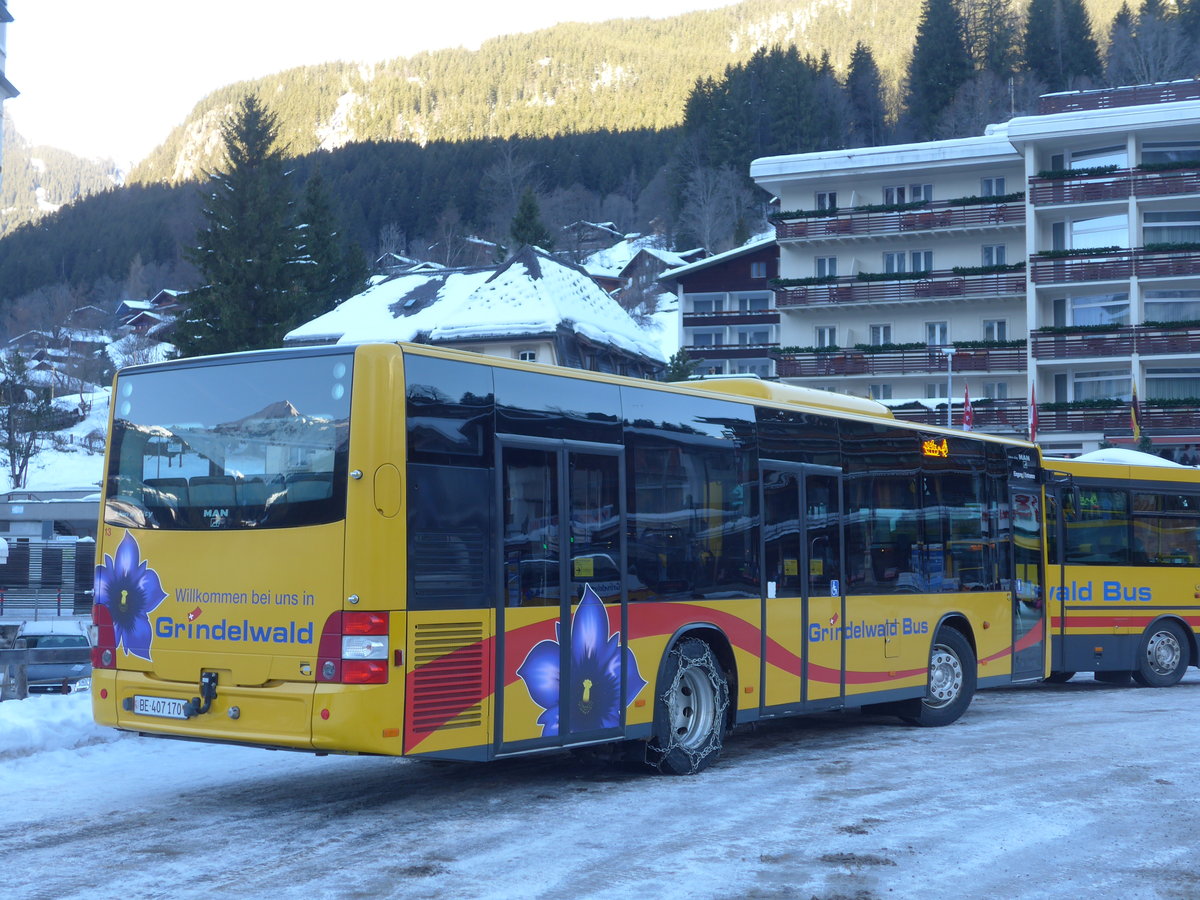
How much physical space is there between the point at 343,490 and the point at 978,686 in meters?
8.64

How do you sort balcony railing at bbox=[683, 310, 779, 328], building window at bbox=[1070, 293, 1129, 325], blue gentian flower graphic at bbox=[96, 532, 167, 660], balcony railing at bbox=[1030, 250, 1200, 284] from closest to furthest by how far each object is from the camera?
blue gentian flower graphic at bbox=[96, 532, 167, 660] → balcony railing at bbox=[1030, 250, 1200, 284] → building window at bbox=[1070, 293, 1129, 325] → balcony railing at bbox=[683, 310, 779, 328]

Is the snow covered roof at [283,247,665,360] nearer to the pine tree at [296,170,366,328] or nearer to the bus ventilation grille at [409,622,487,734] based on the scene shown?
the pine tree at [296,170,366,328]

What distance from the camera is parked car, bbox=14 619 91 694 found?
86.0ft

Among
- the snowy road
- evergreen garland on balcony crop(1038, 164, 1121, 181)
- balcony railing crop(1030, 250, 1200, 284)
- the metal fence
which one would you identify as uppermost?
evergreen garland on balcony crop(1038, 164, 1121, 181)

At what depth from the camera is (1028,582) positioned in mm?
15562

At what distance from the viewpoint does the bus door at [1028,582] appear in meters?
15.3

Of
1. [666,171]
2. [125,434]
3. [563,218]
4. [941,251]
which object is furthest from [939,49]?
[125,434]

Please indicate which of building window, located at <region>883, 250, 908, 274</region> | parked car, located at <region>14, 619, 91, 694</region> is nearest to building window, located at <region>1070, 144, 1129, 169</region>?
building window, located at <region>883, 250, 908, 274</region>

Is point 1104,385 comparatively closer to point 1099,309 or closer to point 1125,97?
point 1099,309

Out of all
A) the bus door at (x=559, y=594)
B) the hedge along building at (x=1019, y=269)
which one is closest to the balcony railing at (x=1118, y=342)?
the hedge along building at (x=1019, y=269)

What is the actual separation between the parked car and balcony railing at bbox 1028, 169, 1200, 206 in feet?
137

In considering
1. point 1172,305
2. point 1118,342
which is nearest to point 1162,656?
point 1118,342

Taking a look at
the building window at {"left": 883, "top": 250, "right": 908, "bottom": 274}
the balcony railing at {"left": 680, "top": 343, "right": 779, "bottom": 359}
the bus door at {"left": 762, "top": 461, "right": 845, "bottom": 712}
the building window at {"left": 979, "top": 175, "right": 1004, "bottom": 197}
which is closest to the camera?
the bus door at {"left": 762, "top": 461, "right": 845, "bottom": 712}

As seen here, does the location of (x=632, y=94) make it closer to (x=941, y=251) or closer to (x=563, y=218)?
(x=563, y=218)
